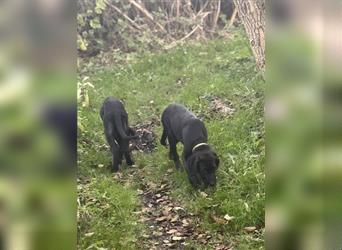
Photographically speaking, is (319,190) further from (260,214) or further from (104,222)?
(104,222)

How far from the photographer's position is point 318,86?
4.41 feet

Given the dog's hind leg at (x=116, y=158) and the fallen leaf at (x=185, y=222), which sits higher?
the dog's hind leg at (x=116, y=158)

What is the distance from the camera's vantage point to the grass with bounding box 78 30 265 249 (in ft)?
7.07

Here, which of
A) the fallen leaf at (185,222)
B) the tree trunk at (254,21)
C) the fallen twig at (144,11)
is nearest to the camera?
the tree trunk at (254,21)

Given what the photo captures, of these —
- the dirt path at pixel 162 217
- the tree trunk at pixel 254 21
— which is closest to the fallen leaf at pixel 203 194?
the dirt path at pixel 162 217

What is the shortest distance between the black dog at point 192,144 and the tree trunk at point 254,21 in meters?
0.46

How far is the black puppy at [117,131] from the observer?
2.18 meters

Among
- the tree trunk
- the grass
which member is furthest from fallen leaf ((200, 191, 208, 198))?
the tree trunk

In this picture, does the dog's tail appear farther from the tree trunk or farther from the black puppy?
the tree trunk

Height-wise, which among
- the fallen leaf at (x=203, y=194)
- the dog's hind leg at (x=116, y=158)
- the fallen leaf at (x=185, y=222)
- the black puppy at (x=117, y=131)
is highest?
the black puppy at (x=117, y=131)

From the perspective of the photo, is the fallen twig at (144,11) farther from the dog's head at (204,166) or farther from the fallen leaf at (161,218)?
the fallen leaf at (161,218)

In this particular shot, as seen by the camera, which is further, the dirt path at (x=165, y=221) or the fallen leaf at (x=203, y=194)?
the fallen leaf at (x=203, y=194)

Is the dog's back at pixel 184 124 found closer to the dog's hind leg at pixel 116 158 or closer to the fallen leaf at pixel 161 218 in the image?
the dog's hind leg at pixel 116 158

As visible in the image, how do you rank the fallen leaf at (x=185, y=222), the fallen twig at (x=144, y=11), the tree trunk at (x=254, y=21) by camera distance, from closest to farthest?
the tree trunk at (x=254, y=21)
the fallen twig at (x=144, y=11)
the fallen leaf at (x=185, y=222)
